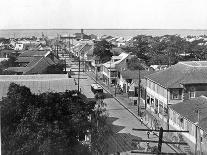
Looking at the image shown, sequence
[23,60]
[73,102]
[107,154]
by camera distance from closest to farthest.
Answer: [73,102] < [107,154] < [23,60]

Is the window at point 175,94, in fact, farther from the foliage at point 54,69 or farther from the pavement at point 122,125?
the foliage at point 54,69

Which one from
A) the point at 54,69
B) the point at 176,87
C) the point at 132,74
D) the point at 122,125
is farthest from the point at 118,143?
the point at 54,69

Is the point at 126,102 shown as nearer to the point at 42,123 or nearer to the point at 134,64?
the point at 134,64

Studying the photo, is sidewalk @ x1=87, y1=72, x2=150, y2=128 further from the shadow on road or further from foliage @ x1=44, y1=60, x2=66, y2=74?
foliage @ x1=44, y1=60, x2=66, y2=74

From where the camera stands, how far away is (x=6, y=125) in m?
11.0

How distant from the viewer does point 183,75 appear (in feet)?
67.6

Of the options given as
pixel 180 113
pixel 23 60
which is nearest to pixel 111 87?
pixel 23 60

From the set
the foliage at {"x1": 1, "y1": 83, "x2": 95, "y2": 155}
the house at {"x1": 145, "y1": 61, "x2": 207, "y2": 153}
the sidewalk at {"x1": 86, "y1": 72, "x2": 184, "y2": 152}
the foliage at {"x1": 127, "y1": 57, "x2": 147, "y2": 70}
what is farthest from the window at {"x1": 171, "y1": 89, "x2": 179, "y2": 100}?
the foliage at {"x1": 127, "y1": 57, "x2": 147, "y2": 70}

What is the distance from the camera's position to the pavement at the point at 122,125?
578 inches

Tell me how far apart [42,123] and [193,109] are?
762 cm

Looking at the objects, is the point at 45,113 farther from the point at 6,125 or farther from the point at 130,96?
the point at 130,96

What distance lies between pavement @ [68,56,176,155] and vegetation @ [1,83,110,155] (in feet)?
7.52

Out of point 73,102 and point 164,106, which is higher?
point 73,102

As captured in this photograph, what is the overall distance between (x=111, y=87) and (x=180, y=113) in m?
15.3
